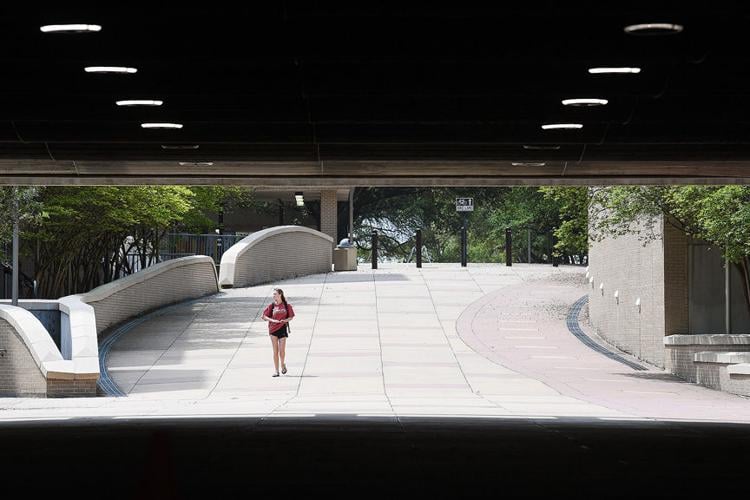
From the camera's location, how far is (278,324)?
24.3 m

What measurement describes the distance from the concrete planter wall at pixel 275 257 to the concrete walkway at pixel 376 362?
89cm

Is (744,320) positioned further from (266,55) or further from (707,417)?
(266,55)

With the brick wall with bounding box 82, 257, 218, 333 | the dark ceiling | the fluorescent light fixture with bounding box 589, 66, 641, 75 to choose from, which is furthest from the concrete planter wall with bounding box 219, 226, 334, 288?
the fluorescent light fixture with bounding box 589, 66, 641, 75

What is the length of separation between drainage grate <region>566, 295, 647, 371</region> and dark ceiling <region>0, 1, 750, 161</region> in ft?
36.2

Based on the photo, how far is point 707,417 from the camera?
19406 mm

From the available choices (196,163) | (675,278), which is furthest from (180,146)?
(675,278)

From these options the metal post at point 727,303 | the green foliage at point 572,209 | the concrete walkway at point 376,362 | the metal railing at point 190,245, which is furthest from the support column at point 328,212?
the metal post at point 727,303

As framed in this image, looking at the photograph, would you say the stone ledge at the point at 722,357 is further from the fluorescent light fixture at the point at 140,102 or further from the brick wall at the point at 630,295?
the fluorescent light fixture at the point at 140,102

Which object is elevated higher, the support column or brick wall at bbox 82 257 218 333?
the support column

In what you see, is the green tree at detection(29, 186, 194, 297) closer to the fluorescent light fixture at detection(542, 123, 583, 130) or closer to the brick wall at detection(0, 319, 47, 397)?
the brick wall at detection(0, 319, 47, 397)

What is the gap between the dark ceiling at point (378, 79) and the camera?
392 inches

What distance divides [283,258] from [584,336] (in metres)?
14.6

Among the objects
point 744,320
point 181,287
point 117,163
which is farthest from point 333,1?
point 181,287

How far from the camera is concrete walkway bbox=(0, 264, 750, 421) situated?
20.5 m
